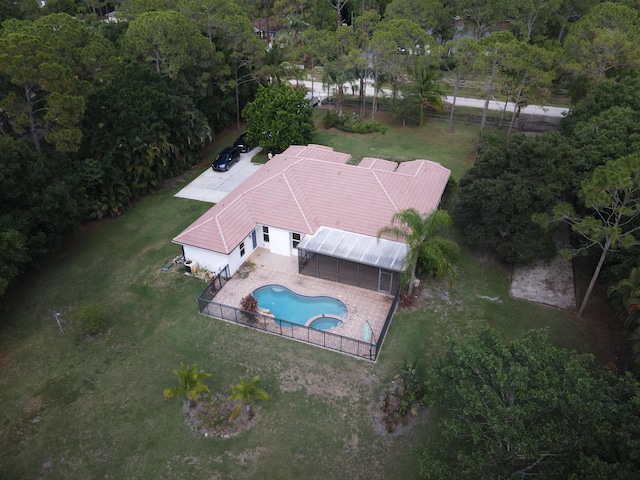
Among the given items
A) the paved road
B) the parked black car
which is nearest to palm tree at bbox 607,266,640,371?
the parked black car

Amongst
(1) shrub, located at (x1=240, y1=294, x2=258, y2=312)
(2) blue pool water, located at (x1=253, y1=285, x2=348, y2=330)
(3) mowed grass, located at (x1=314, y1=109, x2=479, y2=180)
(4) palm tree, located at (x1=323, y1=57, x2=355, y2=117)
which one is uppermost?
(4) palm tree, located at (x1=323, y1=57, x2=355, y2=117)

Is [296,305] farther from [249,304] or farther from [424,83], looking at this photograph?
[424,83]

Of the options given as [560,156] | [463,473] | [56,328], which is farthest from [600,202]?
[56,328]

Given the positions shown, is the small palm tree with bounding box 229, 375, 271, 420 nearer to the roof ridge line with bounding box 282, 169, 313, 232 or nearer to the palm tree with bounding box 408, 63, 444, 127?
the roof ridge line with bounding box 282, 169, 313, 232

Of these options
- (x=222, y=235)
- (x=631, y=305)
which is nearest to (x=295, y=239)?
(x=222, y=235)

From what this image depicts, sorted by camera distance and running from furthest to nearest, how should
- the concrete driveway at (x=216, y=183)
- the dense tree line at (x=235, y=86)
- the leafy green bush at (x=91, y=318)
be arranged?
the concrete driveway at (x=216, y=183) → the dense tree line at (x=235, y=86) → the leafy green bush at (x=91, y=318)

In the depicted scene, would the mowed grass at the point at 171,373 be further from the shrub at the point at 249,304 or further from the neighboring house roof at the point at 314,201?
the neighboring house roof at the point at 314,201

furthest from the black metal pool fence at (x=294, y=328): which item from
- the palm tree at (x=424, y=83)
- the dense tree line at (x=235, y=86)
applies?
the palm tree at (x=424, y=83)
